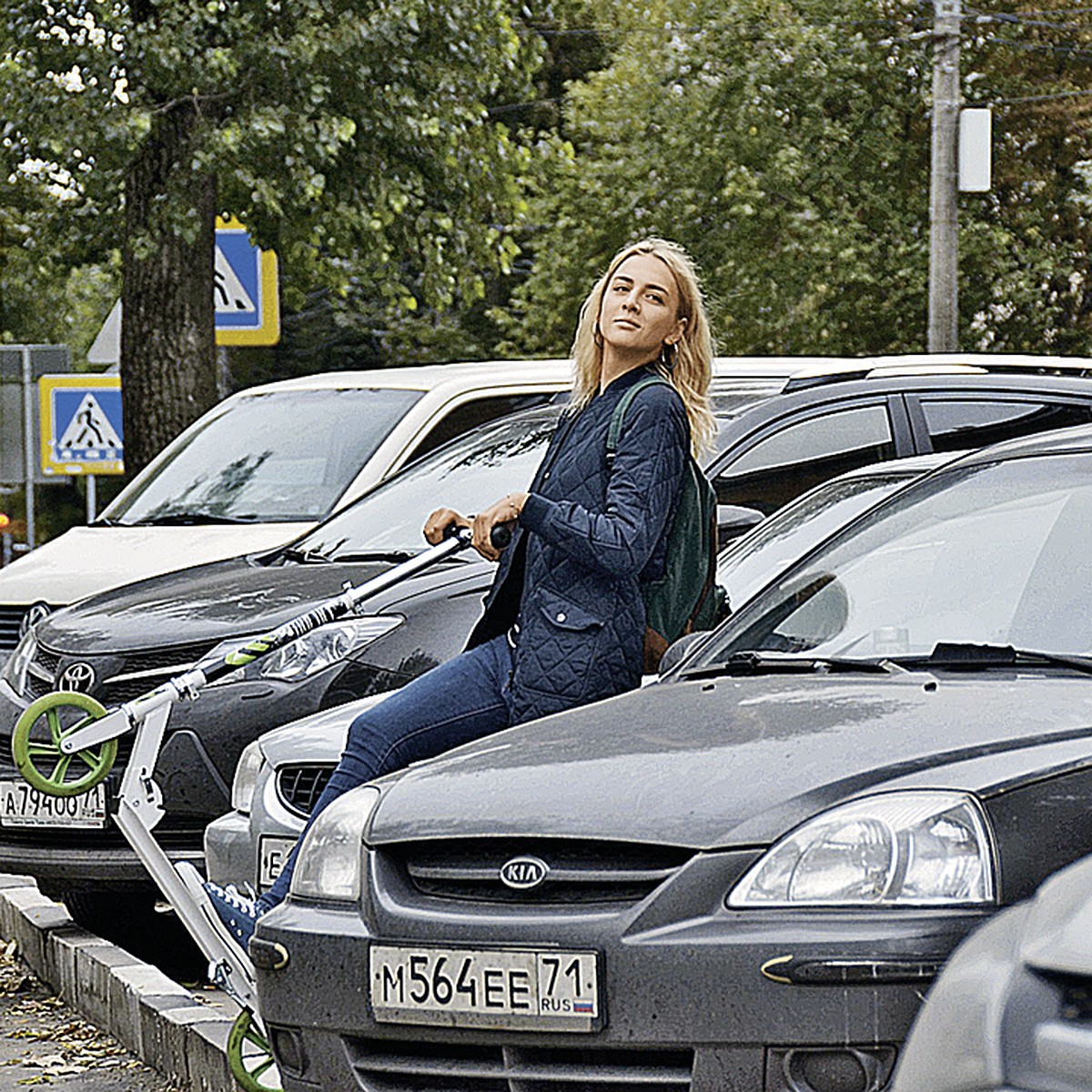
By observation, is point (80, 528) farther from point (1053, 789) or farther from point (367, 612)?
point (1053, 789)

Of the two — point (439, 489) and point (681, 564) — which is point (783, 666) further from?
point (439, 489)

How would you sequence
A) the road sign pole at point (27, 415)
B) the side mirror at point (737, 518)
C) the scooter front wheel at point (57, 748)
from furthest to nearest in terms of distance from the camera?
the road sign pole at point (27, 415), the side mirror at point (737, 518), the scooter front wheel at point (57, 748)

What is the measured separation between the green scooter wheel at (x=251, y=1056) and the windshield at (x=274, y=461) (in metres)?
4.97

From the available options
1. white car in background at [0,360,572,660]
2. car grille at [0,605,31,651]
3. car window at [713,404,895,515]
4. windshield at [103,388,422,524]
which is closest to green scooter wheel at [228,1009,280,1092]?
car window at [713,404,895,515]

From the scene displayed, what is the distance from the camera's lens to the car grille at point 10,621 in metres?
10.3

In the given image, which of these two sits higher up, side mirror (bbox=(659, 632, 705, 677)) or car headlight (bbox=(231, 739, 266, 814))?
side mirror (bbox=(659, 632, 705, 677))

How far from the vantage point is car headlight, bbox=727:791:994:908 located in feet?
12.0

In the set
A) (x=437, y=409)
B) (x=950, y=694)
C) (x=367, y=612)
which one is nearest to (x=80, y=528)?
(x=437, y=409)

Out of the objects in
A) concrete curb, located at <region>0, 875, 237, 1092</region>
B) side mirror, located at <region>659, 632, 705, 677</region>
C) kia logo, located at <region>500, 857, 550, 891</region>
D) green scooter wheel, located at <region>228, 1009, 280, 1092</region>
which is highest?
side mirror, located at <region>659, 632, 705, 677</region>

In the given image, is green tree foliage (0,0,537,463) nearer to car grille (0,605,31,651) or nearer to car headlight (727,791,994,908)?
car grille (0,605,31,651)

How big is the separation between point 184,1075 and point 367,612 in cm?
151

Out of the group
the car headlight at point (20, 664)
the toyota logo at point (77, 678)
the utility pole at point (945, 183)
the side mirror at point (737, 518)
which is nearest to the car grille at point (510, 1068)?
the side mirror at point (737, 518)

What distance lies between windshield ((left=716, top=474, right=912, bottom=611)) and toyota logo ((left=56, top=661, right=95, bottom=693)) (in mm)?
2090

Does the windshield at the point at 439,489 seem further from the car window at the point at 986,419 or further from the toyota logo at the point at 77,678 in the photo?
the car window at the point at 986,419
